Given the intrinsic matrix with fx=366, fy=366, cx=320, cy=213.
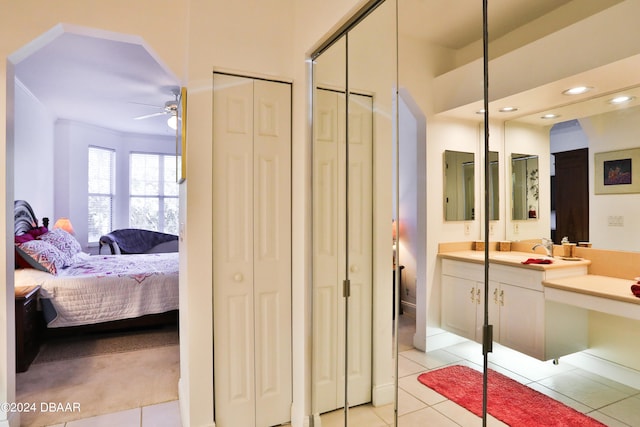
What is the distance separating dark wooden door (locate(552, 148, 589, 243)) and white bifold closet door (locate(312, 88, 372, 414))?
33.5 inches

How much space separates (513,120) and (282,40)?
5.08 ft

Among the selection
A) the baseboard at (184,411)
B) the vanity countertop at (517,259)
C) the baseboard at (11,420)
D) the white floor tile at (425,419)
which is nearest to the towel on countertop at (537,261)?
the vanity countertop at (517,259)

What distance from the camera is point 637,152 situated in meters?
0.92

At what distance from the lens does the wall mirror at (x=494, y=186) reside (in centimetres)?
117

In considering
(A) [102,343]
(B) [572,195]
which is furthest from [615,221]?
(A) [102,343]

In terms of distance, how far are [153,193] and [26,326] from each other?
4255mm

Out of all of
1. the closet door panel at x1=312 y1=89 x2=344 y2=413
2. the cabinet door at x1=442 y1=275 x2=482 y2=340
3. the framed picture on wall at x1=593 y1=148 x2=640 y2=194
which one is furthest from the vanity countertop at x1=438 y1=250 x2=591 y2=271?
the closet door panel at x1=312 y1=89 x2=344 y2=413

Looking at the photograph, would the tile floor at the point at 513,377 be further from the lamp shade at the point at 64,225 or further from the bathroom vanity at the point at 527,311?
the lamp shade at the point at 64,225

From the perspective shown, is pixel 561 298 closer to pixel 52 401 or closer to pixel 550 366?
pixel 550 366

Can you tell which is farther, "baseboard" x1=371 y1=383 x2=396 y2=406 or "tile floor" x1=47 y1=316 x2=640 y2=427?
"baseboard" x1=371 y1=383 x2=396 y2=406

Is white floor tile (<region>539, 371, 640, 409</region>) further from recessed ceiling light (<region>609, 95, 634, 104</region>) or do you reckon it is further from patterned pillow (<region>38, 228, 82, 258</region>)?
patterned pillow (<region>38, 228, 82, 258</region>)

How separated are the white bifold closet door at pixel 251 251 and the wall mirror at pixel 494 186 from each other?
1309 mm

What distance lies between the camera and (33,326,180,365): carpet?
336 centimetres

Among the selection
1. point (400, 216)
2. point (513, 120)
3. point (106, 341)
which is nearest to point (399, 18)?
point (513, 120)
